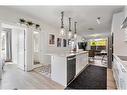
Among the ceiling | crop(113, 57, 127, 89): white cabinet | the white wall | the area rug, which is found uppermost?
the ceiling

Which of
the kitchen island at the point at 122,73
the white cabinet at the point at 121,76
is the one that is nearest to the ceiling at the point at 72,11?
the kitchen island at the point at 122,73

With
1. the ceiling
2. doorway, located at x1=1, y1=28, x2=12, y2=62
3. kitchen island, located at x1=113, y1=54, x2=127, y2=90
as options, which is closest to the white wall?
the ceiling

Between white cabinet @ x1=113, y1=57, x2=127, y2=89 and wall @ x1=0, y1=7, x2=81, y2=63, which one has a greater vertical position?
wall @ x1=0, y1=7, x2=81, y2=63

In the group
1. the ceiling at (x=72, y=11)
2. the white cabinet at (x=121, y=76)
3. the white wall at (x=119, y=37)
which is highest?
the ceiling at (x=72, y=11)

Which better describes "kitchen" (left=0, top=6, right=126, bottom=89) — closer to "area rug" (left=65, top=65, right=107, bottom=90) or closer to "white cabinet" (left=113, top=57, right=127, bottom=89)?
"area rug" (left=65, top=65, right=107, bottom=90)

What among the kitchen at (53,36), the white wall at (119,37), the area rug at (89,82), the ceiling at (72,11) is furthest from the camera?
the white wall at (119,37)

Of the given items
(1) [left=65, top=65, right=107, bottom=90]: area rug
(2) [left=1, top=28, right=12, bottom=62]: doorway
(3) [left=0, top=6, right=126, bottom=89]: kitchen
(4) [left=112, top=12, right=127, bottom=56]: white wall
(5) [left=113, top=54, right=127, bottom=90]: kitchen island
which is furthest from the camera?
(2) [left=1, top=28, right=12, bottom=62]: doorway

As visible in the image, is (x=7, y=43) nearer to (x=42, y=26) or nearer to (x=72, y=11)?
(x=42, y=26)

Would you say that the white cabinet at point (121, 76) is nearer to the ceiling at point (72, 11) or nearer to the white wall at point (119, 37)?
the white wall at point (119, 37)

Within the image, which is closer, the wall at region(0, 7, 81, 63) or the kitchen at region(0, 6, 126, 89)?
the kitchen at region(0, 6, 126, 89)

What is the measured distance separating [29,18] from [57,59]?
8.26 ft
